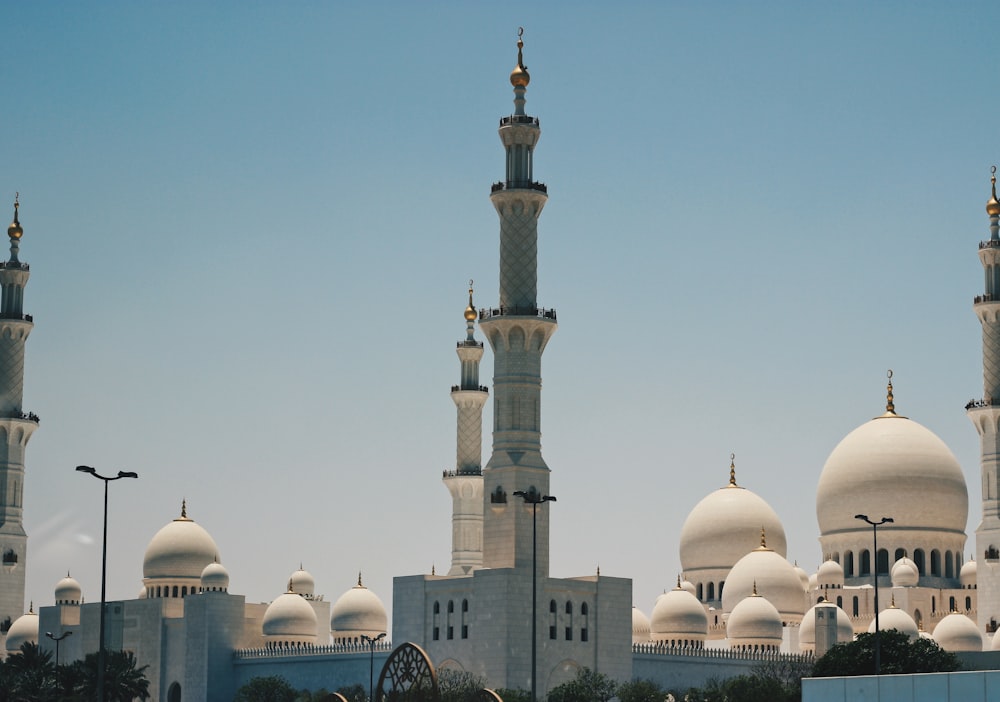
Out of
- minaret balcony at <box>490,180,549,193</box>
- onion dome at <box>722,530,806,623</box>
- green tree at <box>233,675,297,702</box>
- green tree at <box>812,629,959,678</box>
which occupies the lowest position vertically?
green tree at <box>233,675,297,702</box>

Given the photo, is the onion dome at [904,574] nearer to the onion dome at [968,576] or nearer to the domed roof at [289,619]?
the onion dome at [968,576]

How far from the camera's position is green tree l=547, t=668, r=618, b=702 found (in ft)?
222

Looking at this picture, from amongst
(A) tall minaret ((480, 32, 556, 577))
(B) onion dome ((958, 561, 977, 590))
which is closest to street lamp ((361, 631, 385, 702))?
(A) tall minaret ((480, 32, 556, 577))

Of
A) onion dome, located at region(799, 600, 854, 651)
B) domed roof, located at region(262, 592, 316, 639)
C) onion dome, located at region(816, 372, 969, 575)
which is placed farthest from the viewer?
onion dome, located at region(816, 372, 969, 575)

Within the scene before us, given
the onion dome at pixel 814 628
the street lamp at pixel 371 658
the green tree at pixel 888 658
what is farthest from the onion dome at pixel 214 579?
the green tree at pixel 888 658

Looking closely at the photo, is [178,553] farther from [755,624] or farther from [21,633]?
[755,624]

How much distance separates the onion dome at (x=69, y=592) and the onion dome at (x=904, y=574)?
44.5 meters

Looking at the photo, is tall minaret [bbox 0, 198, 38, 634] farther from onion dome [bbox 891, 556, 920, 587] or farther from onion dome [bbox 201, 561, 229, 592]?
onion dome [bbox 891, 556, 920, 587]

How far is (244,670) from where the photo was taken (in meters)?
89.1

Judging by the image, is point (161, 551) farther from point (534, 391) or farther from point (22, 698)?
point (534, 391)

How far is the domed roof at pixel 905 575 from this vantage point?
8819 centimetres

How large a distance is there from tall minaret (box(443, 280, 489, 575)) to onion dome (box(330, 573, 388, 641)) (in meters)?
5.08

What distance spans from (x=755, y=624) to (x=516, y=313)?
70.6 feet

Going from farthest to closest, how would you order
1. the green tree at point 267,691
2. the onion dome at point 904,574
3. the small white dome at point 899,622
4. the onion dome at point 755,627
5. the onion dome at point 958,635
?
the onion dome at point 904,574, the onion dome at point 755,627, the green tree at point 267,691, the onion dome at point 958,635, the small white dome at point 899,622
